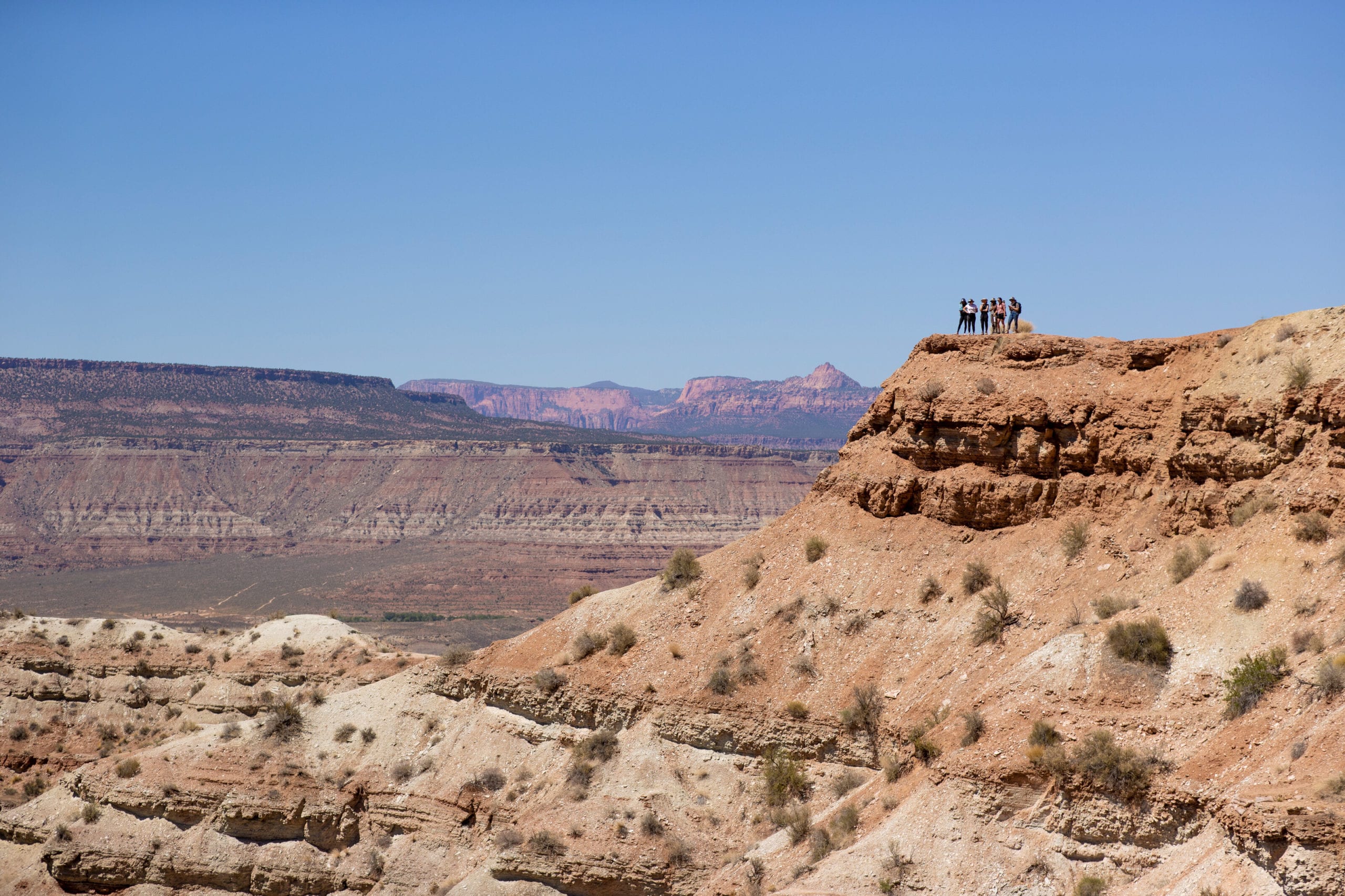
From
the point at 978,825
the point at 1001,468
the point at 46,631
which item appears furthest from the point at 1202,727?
the point at 46,631

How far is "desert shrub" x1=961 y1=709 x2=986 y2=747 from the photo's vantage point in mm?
25672

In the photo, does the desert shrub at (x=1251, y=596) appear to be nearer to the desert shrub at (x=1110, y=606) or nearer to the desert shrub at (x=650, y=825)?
the desert shrub at (x=1110, y=606)

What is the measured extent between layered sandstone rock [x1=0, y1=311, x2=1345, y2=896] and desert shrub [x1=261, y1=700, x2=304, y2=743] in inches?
11.6

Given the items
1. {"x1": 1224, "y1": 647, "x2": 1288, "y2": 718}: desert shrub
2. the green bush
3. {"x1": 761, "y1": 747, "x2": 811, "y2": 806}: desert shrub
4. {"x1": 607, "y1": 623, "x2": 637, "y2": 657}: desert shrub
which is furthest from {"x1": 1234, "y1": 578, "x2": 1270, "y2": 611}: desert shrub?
{"x1": 607, "y1": 623, "x2": 637, "y2": 657}: desert shrub

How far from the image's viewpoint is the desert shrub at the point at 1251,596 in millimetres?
23875

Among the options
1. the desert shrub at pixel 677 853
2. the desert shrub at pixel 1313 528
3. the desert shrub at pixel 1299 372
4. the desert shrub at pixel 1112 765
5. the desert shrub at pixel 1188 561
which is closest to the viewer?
the desert shrub at pixel 1112 765

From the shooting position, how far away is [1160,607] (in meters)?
25.7

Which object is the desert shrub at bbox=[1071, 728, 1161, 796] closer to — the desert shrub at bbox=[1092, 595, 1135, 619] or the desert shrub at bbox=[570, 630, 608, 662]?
the desert shrub at bbox=[1092, 595, 1135, 619]

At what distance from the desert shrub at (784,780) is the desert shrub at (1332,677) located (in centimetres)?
1208

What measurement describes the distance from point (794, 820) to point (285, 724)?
18.6 m

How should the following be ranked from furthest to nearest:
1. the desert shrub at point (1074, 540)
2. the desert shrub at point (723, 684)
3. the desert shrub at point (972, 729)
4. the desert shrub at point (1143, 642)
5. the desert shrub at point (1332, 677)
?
the desert shrub at point (723, 684), the desert shrub at point (1074, 540), the desert shrub at point (972, 729), the desert shrub at point (1143, 642), the desert shrub at point (1332, 677)

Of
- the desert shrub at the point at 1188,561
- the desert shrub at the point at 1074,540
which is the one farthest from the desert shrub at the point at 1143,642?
the desert shrub at the point at 1074,540

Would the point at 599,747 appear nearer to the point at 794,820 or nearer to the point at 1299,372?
the point at 794,820

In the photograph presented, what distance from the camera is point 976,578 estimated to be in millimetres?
30797
